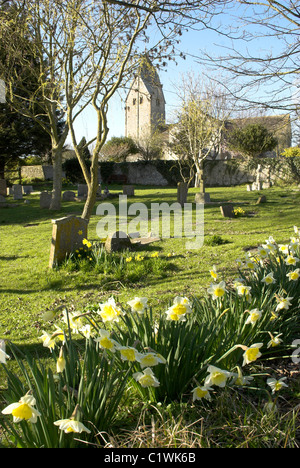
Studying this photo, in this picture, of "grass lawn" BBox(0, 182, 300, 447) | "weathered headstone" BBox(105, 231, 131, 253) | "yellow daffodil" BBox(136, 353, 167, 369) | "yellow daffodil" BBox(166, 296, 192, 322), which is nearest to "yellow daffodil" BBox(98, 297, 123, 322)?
"yellow daffodil" BBox(166, 296, 192, 322)

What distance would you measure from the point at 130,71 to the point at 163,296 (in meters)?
6.35

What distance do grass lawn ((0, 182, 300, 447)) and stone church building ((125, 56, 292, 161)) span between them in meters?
2.56

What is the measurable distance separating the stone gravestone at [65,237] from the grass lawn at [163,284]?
1.21 feet

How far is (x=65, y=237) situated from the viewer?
723 centimetres

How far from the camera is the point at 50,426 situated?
74.9 inches

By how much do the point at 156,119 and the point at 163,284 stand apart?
36316mm

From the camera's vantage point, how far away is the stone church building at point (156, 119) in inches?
376

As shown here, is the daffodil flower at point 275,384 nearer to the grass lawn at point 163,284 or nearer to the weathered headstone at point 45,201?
the grass lawn at point 163,284

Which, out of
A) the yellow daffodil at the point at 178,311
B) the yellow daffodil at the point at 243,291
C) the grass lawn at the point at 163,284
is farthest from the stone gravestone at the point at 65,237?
the yellow daffodil at the point at 178,311

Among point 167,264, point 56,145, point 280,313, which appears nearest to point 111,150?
point 56,145

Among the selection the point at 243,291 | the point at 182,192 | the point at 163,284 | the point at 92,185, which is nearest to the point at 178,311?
the point at 243,291

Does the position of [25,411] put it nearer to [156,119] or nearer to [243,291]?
[243,291]

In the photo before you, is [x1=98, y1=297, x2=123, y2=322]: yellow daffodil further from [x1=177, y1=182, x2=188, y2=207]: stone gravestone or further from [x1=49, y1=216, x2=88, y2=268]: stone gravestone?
[x1=177, y1=182, x2=188, y2=207]: stone gravestone

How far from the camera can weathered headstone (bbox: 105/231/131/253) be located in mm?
7609
